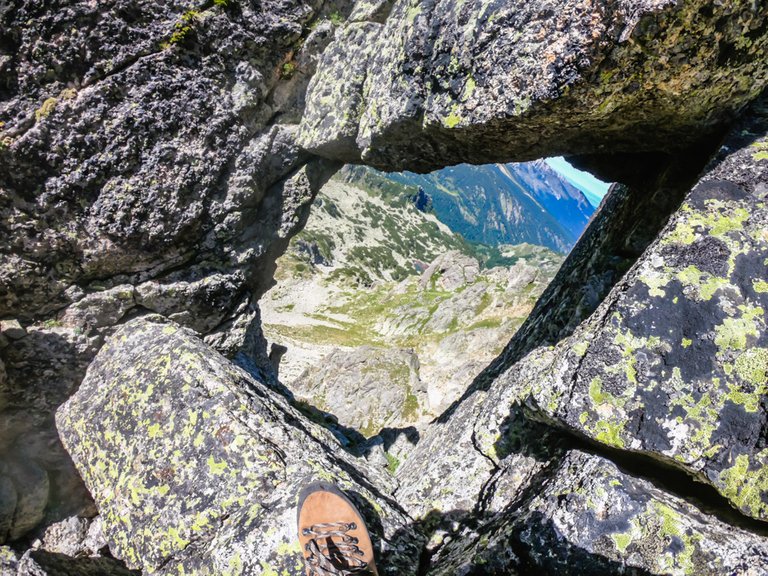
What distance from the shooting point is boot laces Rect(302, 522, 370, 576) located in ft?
23.6

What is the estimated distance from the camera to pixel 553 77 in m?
7.44

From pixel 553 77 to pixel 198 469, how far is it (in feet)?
31.8

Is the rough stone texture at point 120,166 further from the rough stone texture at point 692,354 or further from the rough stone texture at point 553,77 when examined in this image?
the rough stone texture at point 692,354

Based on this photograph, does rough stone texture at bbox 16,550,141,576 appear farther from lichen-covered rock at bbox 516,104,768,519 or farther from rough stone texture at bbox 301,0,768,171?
rough stone texture at bbox 301,0,768,171

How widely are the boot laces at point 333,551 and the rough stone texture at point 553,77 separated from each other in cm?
791

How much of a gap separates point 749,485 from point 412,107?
895 cm

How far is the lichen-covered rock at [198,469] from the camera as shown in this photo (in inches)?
312

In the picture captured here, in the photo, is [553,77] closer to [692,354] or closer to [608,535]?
[692,354]

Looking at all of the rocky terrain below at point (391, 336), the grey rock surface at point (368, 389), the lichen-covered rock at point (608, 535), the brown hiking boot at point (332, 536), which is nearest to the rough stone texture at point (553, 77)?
the lichen-covered rock at point (608, 535)

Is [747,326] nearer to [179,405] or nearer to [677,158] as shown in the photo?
[677,158]

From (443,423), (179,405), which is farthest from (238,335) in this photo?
(443,423)

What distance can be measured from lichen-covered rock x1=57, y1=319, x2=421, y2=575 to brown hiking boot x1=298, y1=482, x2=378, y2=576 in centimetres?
27

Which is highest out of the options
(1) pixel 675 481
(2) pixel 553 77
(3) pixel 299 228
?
(2) pixel 553 77

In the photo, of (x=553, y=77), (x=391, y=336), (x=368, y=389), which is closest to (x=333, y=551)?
(x=553, y=77)
